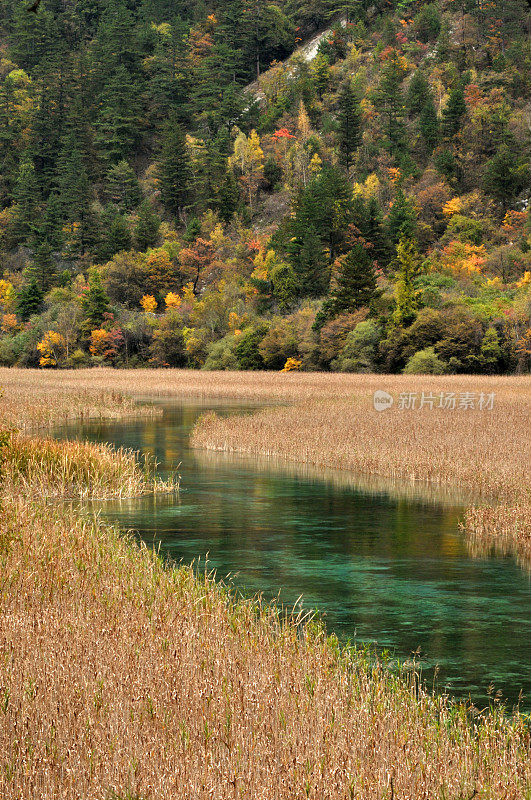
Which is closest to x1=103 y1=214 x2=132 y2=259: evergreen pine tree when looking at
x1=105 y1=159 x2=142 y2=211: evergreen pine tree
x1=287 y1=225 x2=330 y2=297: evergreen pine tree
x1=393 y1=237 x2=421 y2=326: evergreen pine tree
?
x1=105 y1=159 x2=142 y2=211: evergreen pine tree

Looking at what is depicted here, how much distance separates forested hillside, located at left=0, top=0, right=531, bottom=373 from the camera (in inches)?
2798

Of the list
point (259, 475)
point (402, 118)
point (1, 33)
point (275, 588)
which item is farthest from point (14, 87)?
point (275, 588)

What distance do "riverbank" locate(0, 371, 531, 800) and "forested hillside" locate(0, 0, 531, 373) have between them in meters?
51.0

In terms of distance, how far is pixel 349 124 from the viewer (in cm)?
11362

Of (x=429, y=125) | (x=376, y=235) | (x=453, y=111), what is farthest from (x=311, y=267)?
(x=429, y=125)

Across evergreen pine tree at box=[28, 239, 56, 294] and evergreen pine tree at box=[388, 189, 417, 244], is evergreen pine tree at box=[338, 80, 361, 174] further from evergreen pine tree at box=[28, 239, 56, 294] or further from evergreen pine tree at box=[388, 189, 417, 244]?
evergreen pine tree at box=[28, 239, 56, 294]

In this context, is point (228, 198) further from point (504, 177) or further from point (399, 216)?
point (504, 177)

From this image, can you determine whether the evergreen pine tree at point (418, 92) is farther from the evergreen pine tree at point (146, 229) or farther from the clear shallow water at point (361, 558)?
the clear shallow water at point (361, 558)

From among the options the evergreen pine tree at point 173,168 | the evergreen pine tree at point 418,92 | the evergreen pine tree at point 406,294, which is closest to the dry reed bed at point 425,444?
the evergreen pine tree at point 406,294

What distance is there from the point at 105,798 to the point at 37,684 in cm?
182

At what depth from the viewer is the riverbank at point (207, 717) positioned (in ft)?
20.1

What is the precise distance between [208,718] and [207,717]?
0.05 feet

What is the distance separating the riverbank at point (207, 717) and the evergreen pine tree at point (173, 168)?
370 feet

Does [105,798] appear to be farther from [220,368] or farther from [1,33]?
[1,33]
